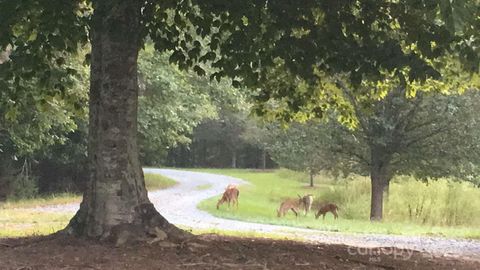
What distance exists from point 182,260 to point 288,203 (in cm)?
1517

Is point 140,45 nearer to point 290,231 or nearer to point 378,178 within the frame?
point 290,231

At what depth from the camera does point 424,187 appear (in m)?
23.7

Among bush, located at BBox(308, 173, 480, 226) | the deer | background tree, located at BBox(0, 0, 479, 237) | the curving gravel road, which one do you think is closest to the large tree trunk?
background tree, located at BBox(0, 0, 479, 237)

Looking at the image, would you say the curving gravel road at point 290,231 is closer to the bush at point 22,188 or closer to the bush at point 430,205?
the bush at point 22,188

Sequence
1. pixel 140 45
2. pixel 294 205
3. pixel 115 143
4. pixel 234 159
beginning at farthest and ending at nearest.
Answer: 1. pixel 234 159
2. pixel 294 205
3. pixel 140 45
4. pixel 115 143

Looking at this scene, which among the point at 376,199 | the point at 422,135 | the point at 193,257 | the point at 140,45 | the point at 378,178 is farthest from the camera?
the point at 376,199

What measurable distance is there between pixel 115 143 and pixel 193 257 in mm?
1493

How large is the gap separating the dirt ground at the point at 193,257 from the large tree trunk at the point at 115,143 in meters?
0.32

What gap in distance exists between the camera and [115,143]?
6.45m

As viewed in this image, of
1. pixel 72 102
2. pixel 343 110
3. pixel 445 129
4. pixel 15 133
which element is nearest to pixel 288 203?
pixel 445 129

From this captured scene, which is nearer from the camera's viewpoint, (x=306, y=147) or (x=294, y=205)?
(x=294, y=205)

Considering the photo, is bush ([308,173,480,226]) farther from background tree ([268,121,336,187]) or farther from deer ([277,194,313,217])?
deer ([277,194,313,217])

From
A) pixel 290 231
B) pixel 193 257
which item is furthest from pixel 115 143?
pixel 290 231

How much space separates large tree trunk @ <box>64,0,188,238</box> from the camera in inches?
253
